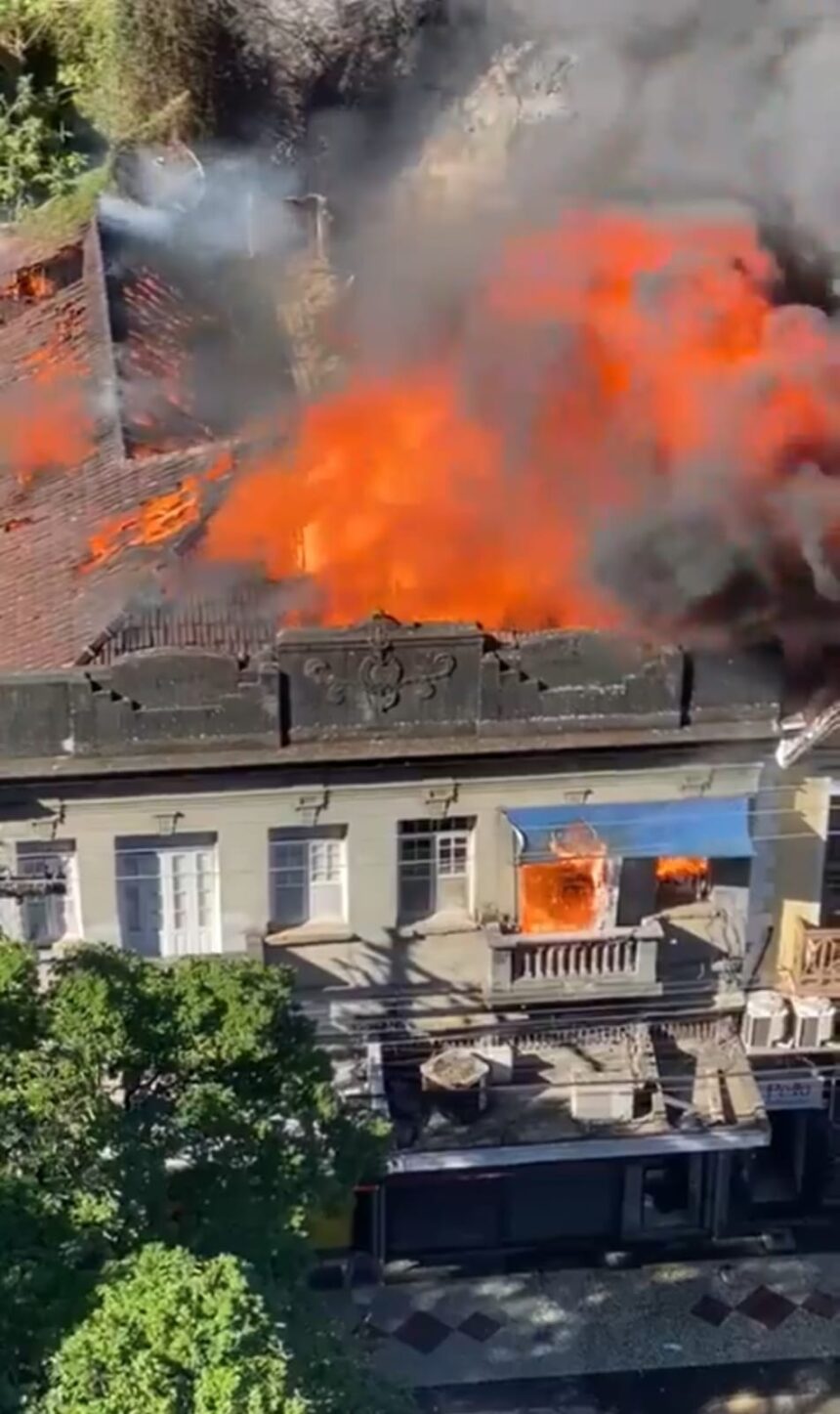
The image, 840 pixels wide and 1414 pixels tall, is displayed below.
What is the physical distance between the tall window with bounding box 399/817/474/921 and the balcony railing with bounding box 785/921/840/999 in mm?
4093

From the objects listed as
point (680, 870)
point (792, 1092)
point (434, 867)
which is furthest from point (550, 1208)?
point (434, 867)

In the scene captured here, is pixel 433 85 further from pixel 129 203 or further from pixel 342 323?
pixel 342 323

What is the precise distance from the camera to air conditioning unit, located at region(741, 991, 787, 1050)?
24.0 meters

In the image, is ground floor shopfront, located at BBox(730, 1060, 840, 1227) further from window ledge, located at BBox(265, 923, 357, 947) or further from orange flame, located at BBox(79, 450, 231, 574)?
orange flame, located at BBox(79, 450, 231, 574)

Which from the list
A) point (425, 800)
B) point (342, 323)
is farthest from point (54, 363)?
point (425, 800)

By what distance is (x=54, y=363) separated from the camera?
31.1 m

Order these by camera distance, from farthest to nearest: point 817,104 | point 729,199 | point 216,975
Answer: point 729,199 → point 817,104 → point 216,975

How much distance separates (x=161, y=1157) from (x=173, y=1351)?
272 cm

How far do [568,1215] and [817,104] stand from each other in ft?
46.6

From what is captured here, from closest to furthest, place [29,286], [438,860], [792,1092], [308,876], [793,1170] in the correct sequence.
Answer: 1. [308,876]
2. [438,860]
3. [792,1092]
4. [793,1170]
5. [29,286]

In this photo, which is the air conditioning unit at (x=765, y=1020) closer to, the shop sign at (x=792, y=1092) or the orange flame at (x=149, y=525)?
the shop sign at (x=792, y=1092)

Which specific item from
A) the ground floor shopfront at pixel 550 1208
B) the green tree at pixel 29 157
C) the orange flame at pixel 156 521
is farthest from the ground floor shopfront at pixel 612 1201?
the green tree at pixel 29 157

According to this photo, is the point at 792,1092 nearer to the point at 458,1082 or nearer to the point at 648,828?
the point at 458,1082

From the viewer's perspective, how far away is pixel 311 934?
23156mm
